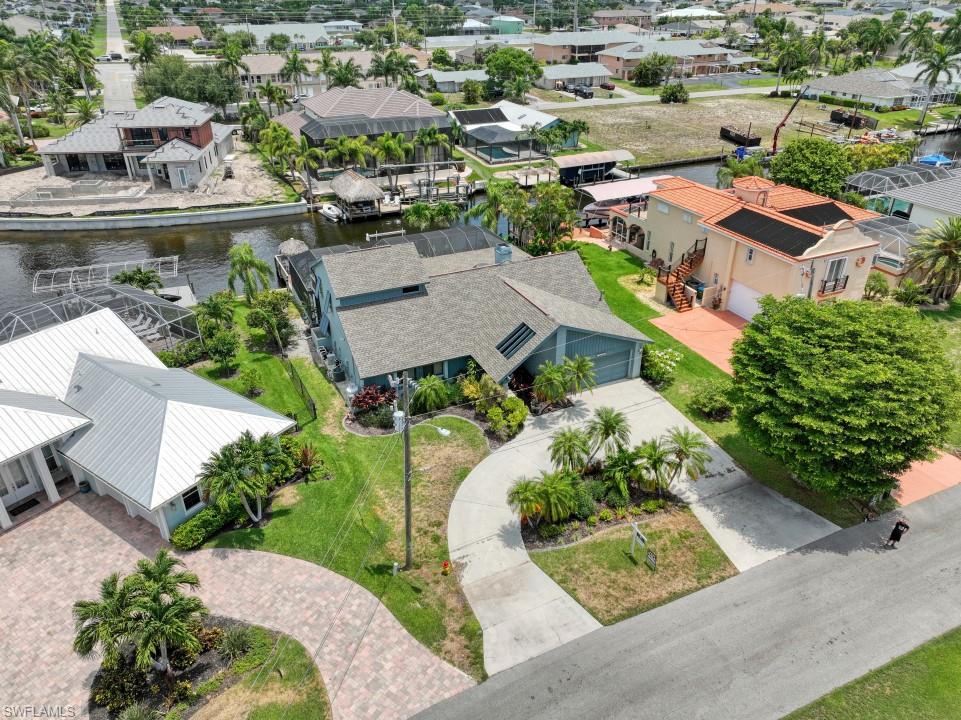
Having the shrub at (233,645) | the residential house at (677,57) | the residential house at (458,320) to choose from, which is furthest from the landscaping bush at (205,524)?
the residential house at (677,57)

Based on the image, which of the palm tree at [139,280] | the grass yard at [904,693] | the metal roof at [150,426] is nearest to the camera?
the grass yard at [904,693]

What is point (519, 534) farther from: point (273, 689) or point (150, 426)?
point (150, 426)

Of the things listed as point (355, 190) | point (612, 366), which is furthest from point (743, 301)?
point (355, 190)

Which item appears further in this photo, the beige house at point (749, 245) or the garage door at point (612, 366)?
the beige house at point (749, 245)

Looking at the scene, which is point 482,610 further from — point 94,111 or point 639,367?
point 94,111

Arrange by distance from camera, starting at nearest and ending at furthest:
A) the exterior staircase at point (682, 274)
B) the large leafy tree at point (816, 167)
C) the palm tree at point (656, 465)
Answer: the palm tree at point (656, 465)
the exterior staircase at point (682, 274)
the large leafy tree at point (816, 167)

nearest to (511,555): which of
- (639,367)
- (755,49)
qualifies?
(639,367)

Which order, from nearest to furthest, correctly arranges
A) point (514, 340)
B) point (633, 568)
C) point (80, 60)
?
point (633, 568)
point (514, 340)
point (80, 60)

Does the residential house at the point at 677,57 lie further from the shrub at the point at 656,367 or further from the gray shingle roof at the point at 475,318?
the shrub at the point at 656,367
